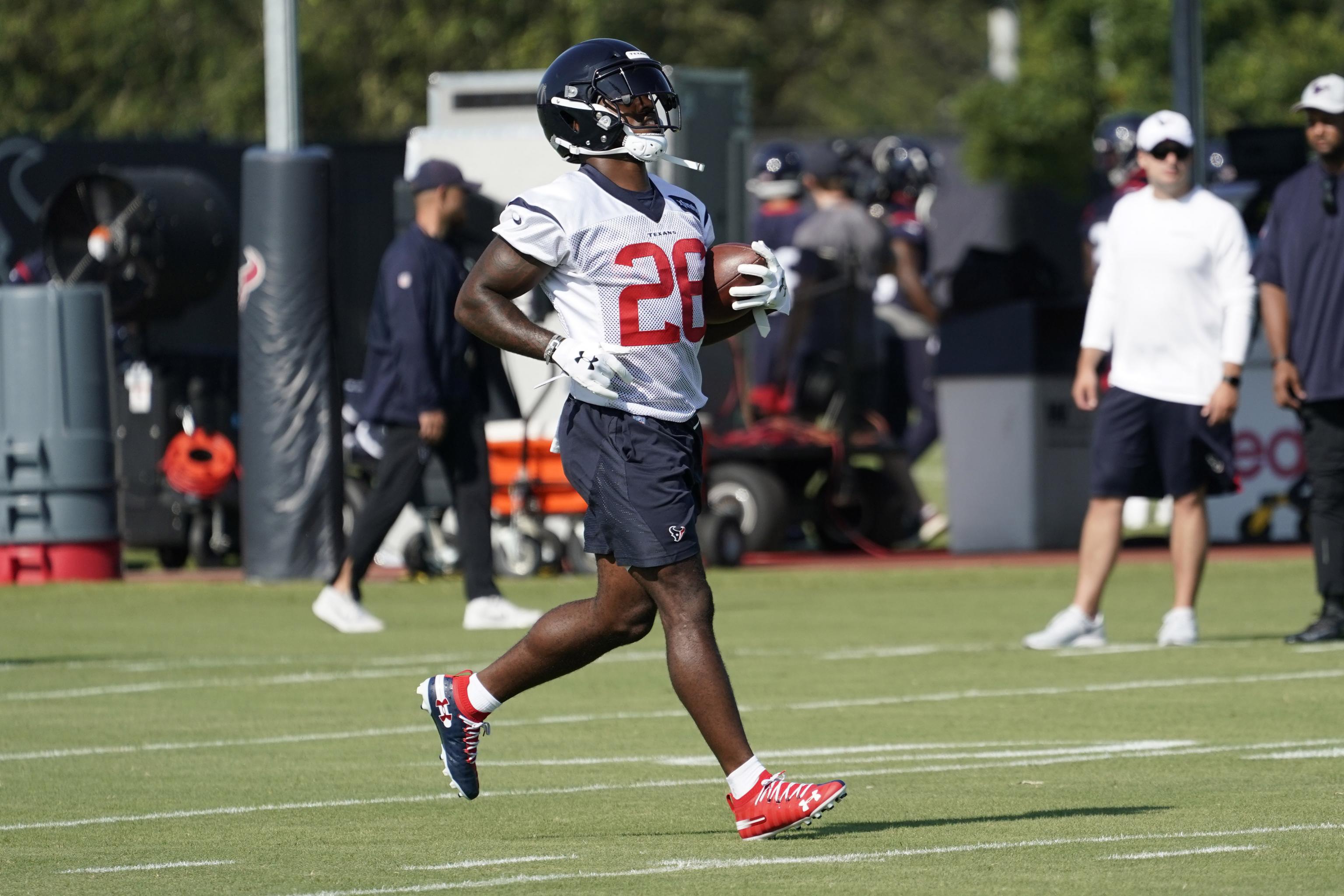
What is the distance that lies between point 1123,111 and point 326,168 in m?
20.3

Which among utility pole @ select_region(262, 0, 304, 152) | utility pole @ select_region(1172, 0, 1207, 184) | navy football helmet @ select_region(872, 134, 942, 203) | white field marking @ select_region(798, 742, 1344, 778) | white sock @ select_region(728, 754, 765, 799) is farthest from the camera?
navy football helmet @ select_region(872, 134, 942, 203)

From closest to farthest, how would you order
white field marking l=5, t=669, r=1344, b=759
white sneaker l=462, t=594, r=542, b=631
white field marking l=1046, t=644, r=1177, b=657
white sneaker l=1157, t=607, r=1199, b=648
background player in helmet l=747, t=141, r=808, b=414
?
white field marking l=5, t=669, r=1344, b=759, white field marking l=1046, t=644, r=1177, b=657, white sneaker l=1157, t=607, r=1199, b=648, white sneaker l=462, t=594, r=542, b=631, background player in helmet l=747, t=141, r=808, b=414

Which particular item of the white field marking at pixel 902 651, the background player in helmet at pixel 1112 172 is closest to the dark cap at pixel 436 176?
the white field marking at pixel 902 651

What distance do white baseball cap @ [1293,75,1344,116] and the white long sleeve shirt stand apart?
559 millimetres

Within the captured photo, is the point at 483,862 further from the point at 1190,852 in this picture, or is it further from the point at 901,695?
the point at 901,695

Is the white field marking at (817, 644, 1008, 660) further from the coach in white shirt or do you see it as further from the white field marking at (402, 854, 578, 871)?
the white field marking at (402, 854, 578, 871)

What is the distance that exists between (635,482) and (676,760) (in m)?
1.69

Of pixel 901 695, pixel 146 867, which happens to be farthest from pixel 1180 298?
pixel 146 867

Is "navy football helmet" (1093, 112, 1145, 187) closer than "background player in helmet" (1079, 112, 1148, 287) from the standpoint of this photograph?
No

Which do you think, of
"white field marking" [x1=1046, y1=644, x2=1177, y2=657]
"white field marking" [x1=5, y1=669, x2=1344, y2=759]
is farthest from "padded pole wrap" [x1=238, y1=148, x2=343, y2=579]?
"white field marking" [x1=1046, y1=644, x2=1177, y2=657]

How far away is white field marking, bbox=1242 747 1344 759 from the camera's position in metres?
8.23

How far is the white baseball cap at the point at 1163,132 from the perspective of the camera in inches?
454

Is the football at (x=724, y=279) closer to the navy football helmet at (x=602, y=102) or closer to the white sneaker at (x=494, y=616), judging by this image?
the navy football helmet at (x=602, y=102)

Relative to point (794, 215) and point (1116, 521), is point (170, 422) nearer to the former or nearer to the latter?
point (794, 215)
